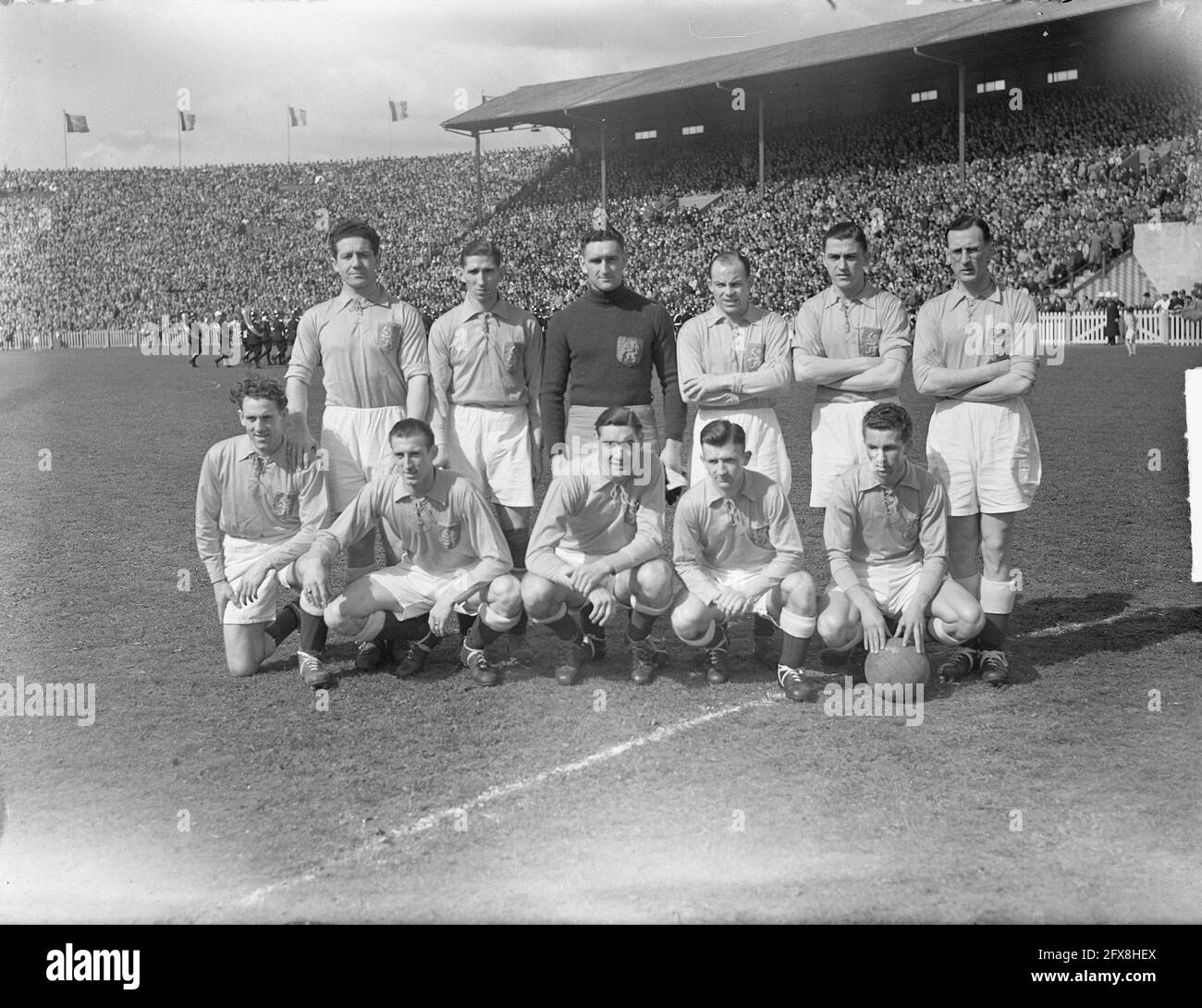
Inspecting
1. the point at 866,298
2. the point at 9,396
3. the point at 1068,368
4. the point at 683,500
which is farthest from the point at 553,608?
the point at 9,396

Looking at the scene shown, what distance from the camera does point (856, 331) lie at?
5.77 meters

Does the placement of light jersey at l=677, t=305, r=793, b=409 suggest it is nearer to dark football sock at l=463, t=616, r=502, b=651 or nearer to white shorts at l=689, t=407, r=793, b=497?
white shorts at l=689, t=407, r=793, b=497

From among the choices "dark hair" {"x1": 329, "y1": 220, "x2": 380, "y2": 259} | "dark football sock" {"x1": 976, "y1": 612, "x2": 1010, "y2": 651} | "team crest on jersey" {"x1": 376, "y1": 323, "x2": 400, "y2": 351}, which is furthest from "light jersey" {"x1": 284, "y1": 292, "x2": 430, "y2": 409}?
"dark football sock" {"x1": 976, "y1": 612, "x2": 1010, "y2": 651}

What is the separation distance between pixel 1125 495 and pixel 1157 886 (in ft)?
22.9

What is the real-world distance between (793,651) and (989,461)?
4.19 feet

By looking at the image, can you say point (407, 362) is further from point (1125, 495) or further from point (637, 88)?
point (637, 88)

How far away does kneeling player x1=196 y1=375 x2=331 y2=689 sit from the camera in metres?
5.54

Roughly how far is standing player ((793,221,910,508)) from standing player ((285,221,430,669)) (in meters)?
1.88

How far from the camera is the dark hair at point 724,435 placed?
5219 millimetres

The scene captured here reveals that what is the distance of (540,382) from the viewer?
5.98 meters

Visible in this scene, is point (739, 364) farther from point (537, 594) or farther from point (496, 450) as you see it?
point (537, 594)

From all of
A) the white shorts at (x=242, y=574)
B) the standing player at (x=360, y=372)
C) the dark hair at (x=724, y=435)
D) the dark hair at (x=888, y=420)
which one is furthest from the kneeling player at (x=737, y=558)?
the white shorts at (x=242, y=574)
